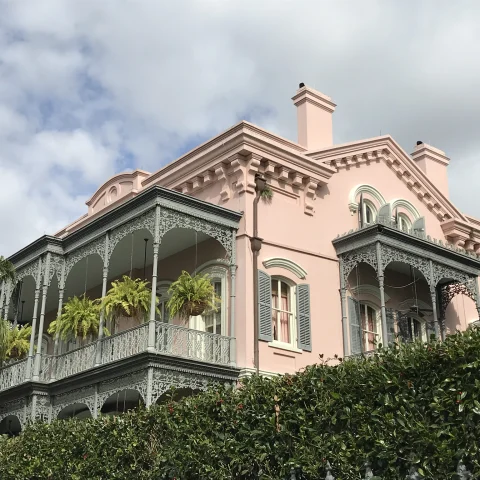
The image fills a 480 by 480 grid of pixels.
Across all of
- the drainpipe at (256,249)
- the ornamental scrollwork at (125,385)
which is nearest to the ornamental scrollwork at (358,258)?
the drainpipe at (256,249)

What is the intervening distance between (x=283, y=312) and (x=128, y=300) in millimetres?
3554

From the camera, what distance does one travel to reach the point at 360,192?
19.2 m

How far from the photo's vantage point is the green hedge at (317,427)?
702 centimetres

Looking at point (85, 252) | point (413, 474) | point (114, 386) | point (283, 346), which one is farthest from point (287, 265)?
point (413, 474)

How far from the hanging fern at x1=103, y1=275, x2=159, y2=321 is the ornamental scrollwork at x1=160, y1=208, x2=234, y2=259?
4.93 feet

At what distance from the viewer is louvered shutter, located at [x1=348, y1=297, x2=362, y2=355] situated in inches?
676

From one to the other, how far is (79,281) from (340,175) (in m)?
7.98

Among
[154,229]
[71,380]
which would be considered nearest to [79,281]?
[71,380]

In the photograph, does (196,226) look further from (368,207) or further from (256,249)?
(368,207)

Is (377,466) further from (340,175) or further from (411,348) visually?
(340,175)

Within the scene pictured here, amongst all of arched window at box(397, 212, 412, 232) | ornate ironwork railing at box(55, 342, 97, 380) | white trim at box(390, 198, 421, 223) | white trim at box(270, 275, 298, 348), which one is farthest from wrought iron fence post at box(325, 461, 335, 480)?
white trim at box(390, 198, 421, 223)

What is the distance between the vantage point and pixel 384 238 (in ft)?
55.0

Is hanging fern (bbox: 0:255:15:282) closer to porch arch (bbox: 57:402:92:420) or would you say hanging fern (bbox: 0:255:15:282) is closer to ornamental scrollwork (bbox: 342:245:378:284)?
porch arch (bbox: 57:402:92:420)

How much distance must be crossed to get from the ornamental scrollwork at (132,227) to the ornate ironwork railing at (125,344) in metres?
2.09
